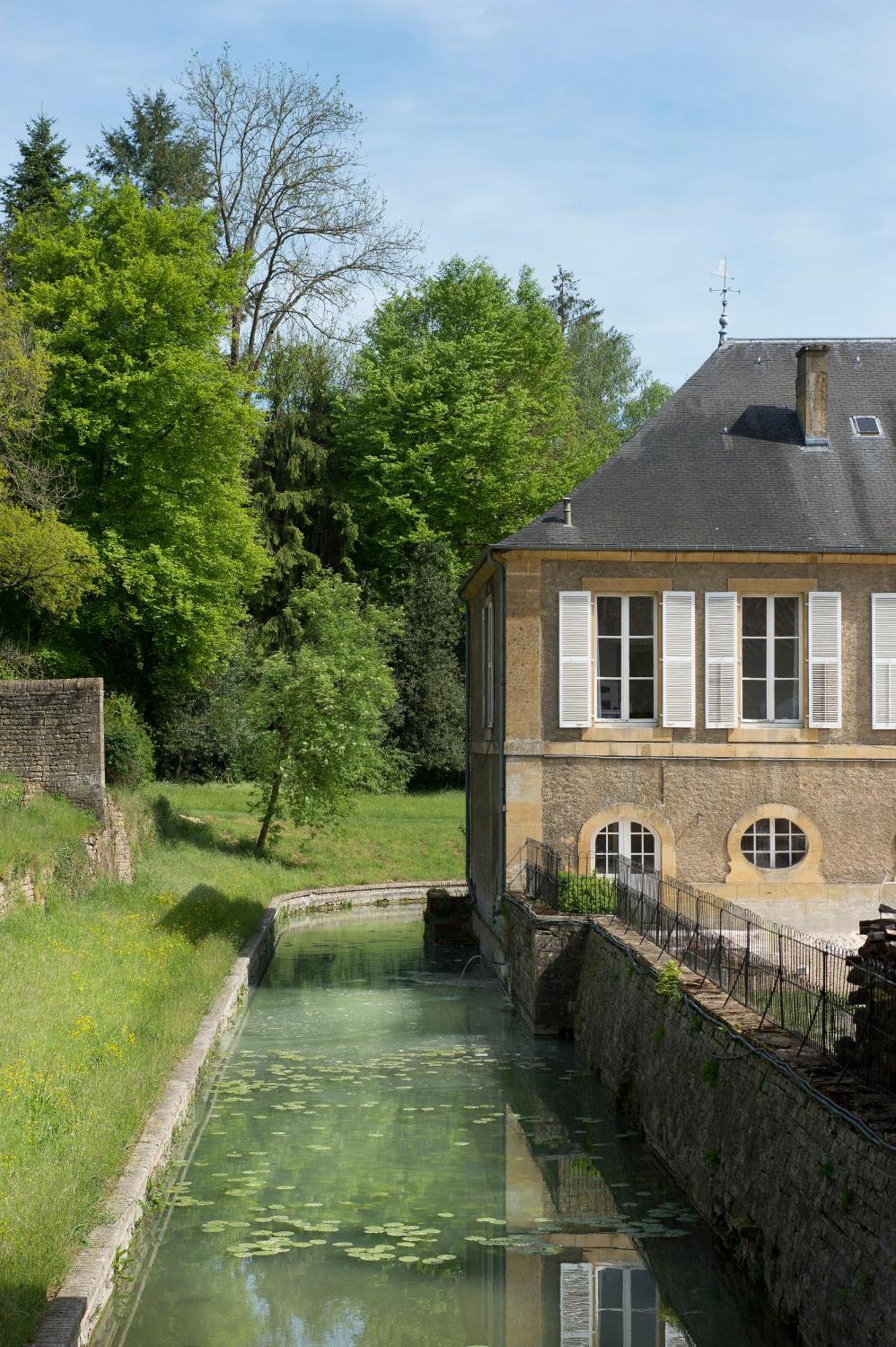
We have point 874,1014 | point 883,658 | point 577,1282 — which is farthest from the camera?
point 883,658

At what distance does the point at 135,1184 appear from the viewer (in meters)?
10.5

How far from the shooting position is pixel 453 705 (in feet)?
141

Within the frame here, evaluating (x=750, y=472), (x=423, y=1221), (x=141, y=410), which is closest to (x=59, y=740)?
(x=141, y=410)

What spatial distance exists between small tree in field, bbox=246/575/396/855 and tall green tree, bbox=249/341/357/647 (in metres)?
9.68

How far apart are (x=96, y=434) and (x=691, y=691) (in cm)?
1545

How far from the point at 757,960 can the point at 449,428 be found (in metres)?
34.2

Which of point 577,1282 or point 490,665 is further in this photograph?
point 490,665

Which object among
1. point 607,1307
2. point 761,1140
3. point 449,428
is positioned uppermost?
point 449,428

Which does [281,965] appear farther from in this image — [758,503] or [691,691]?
[758,503]

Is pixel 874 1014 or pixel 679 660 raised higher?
pixel 679 660

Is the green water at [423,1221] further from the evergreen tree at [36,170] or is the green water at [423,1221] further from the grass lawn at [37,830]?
the evergreen tree at [36,170]

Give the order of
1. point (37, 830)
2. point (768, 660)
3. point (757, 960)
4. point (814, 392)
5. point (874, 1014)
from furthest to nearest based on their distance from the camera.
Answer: point (37, 830)
point (814, 392)
point (768, 660)
point (757, 960)
point (874, 1014)

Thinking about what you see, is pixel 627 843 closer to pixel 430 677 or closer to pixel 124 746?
pixel 124 746

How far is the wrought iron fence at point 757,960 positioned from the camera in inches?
349
